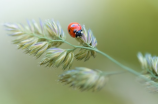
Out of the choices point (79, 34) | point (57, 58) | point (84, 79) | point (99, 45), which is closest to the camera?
point (84, 79)

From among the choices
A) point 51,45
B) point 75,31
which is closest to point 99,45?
point 75,31

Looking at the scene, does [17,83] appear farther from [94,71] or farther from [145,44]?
[145,44]

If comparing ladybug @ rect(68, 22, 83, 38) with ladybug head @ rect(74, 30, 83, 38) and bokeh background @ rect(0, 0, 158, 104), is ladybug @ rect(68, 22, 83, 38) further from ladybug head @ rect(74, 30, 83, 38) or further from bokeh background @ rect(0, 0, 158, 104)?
bokeh background @ rect(0, 0, 158, 104)

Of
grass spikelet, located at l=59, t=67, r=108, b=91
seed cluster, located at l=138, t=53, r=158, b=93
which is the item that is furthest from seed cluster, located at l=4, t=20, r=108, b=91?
seed cluster, located at l=138, t=53, r=158, b=93

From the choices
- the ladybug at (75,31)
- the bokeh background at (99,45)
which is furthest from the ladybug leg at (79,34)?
the bokeh background at (99,45)

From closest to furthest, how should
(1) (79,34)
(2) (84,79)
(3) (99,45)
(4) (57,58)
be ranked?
(2) (84,79) → (4) (57,58) → (1) (79,34) → (3) (99,45)

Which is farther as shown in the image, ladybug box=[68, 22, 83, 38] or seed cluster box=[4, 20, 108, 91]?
ladybug box=[68, 22, 83, 38]

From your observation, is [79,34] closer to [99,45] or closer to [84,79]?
[84,79]
